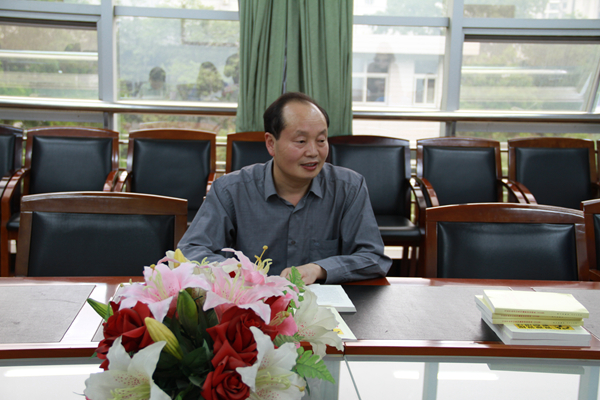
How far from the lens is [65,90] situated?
4.11 meters

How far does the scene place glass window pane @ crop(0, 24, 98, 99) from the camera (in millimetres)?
4047

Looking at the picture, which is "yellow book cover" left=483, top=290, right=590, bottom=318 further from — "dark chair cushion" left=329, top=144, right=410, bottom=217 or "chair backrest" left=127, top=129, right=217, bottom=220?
"chair backrest" left=127, top=129, right=217, bottom=220

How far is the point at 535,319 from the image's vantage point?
1080mm

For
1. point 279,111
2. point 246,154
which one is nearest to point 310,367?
point 279,111

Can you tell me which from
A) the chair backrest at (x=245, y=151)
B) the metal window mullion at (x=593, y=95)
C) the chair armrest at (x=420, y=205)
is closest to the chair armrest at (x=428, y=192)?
the chair armrest at (x=420, y=205)

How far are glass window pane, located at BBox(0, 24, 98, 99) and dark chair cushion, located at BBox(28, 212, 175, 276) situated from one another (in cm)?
296

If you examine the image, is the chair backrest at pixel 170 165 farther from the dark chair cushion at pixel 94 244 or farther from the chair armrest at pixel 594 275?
the chair armrest at pixel 594 275

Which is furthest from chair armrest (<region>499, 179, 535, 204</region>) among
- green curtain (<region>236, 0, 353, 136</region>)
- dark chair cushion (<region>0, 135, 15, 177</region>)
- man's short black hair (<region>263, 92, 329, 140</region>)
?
dark chair cushion (<region>0, 135, 15, 177</region>)

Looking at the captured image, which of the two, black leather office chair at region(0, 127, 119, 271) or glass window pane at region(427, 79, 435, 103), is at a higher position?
glass window pane at region(427, 79, 435, 103)

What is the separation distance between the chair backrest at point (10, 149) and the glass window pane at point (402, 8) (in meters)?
2.79

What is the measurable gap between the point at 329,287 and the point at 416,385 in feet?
1.61

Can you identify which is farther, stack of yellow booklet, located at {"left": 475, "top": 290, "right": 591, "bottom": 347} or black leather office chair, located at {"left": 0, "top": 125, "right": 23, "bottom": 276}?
black leather office chair, located at {"left": 0, "top": 125, "right": 23, "bottom": 276}

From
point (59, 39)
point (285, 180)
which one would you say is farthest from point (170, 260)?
point (59, 39)

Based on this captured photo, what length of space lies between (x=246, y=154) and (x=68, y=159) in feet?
4.01
